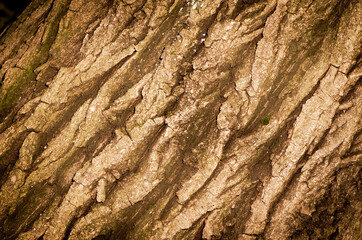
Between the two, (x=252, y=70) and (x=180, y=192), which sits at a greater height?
(x=252, y=70)

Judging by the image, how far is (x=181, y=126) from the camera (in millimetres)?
2166

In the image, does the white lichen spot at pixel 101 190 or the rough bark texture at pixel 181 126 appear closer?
the rough bark texture at pixel 181 126

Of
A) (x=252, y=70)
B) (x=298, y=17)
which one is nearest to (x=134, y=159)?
(x=252, y=70)

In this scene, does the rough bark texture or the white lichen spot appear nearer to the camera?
the rough bark texture

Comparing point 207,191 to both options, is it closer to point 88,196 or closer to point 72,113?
point 88,196

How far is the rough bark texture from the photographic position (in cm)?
204

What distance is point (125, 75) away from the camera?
222 cm

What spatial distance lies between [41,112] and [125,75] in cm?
110

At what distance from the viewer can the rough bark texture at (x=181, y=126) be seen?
2.04 m

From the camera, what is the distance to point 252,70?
6.70 feet

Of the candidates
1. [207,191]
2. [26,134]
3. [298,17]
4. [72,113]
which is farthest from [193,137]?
[26,134]

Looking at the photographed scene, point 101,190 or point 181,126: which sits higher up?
point 181,126

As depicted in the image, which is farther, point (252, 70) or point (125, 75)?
point (125, 75)

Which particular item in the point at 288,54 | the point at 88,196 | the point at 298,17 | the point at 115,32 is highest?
the point at 298,17
